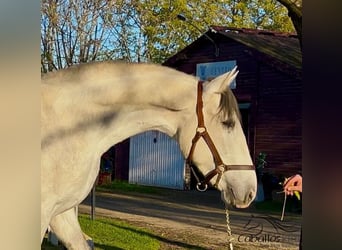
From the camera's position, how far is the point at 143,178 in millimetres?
13188

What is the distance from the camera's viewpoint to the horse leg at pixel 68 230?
2400mm

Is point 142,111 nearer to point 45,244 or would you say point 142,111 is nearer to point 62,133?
point 62,133

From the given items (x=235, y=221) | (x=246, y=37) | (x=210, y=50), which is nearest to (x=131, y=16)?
(x=210, y=50)

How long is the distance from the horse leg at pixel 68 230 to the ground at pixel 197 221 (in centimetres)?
301

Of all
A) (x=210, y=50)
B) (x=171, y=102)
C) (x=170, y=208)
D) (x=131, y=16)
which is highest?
(x=131, y=16)

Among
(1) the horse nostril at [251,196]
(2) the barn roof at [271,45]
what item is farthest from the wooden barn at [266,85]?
(1) the horse nostril at [251,196]

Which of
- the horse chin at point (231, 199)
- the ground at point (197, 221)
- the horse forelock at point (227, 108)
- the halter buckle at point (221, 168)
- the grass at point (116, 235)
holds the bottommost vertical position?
the ground at point (197, 221)

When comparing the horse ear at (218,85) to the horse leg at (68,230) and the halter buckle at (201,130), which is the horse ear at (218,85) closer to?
the halter buckle at (201,130)

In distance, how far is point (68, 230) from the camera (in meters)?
2.41

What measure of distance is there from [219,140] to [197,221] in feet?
17.3

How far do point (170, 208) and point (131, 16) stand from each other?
18.4 ft

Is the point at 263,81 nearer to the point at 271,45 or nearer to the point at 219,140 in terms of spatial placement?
the point at 271,45
